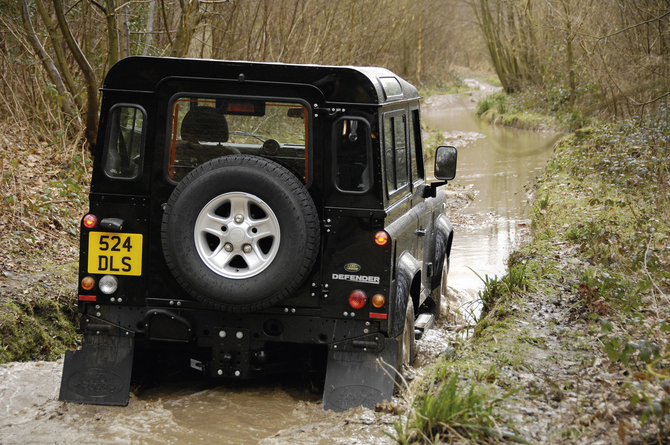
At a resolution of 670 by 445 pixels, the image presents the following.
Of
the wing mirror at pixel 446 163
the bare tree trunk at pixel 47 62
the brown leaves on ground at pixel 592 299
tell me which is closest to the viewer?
the brown leaves on ground at pixel 592 299

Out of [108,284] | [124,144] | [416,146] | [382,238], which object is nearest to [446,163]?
[416,146]

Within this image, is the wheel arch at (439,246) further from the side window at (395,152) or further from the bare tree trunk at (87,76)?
the bare tree trunk at (87,76)

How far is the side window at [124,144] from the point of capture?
436cm

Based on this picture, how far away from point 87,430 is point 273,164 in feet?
6.29

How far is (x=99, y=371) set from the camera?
14.4 feet

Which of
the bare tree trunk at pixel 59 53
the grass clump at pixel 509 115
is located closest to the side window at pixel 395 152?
the bare tree trunk at pixel 59 53

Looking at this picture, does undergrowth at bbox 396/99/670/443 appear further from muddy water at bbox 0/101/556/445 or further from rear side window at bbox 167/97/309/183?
rear side window at bbox 167/97/309/183

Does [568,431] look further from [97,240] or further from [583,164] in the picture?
[583,164]

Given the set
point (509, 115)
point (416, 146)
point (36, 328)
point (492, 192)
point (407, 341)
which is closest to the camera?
point (407, 341)

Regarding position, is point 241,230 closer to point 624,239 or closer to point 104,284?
point 104,284

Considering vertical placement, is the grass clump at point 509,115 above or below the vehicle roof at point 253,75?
above

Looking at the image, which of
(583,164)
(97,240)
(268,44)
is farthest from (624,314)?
(268,44)

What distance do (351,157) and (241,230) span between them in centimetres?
A: 86

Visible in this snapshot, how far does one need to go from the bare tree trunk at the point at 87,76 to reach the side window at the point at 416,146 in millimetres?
5054
